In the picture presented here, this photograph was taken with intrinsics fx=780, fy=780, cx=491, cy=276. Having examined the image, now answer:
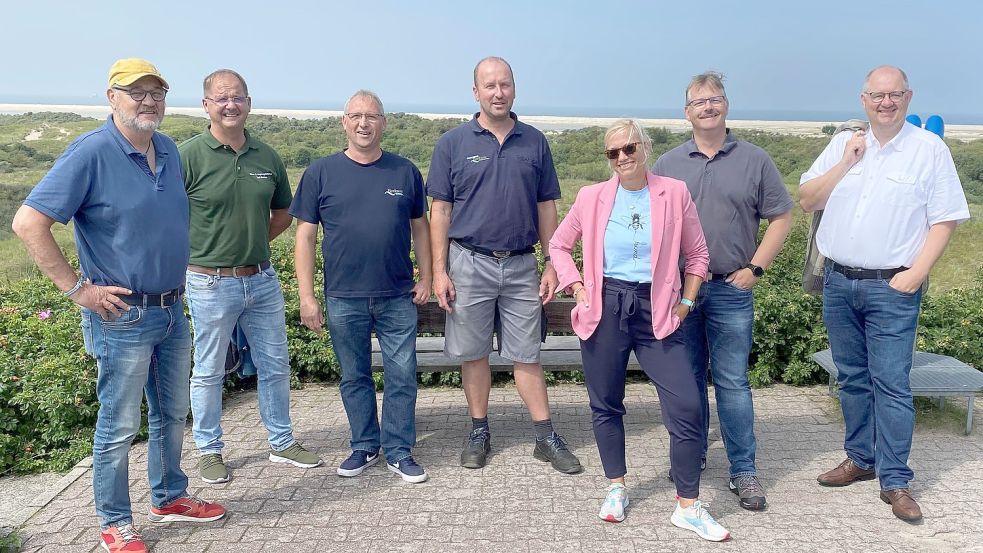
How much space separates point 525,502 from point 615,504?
0.47 meters

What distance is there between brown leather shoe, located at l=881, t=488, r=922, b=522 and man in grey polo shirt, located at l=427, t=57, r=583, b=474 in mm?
1568

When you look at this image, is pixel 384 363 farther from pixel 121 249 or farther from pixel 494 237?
pixel 121 249

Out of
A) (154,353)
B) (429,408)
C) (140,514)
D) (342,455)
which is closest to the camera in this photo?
(154,353)

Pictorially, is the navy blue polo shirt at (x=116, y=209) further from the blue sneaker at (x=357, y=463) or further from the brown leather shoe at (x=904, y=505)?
the brown leather shoe at (x=904, y=505)

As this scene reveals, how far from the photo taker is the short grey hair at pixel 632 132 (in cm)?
358

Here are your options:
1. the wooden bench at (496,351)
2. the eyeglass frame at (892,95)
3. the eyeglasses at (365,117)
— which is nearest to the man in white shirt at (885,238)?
the eyeglass frame at (892,95)

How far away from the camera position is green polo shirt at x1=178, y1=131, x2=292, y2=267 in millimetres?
4066

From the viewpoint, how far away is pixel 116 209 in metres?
3.27

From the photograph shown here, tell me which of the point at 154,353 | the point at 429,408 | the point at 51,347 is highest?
the point at 154,353

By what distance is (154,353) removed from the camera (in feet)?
11.9

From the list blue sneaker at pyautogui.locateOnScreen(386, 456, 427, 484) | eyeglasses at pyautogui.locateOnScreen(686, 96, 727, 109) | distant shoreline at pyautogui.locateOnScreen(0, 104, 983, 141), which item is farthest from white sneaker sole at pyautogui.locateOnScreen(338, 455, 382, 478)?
distant shoreline at pyautogui.locateOnScreen(0, 104, 983, 141)

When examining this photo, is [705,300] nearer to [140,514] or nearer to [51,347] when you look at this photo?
[140,514]

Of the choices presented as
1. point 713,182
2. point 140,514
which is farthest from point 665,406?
point 140,514

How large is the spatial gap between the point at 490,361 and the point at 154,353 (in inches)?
82.3
